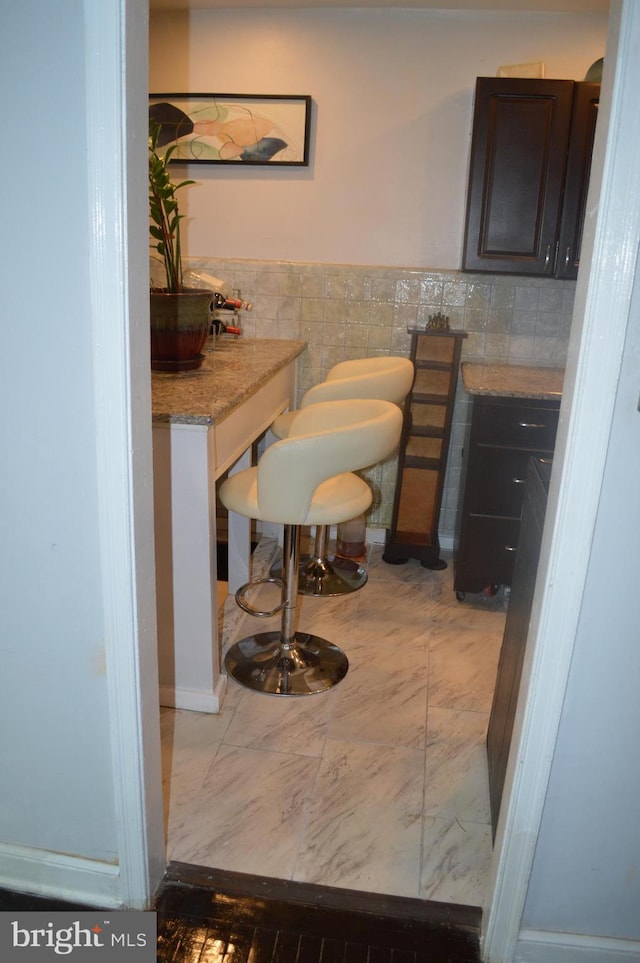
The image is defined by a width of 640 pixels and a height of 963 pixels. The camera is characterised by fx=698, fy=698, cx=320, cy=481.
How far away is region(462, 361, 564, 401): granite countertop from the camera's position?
8.74 ft

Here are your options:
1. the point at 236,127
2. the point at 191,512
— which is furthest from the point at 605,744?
the point at 236,127

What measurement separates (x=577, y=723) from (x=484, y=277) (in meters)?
2.33


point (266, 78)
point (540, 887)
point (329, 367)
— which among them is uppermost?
point (266, 78)

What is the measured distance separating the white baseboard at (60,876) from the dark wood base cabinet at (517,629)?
92 centimetres


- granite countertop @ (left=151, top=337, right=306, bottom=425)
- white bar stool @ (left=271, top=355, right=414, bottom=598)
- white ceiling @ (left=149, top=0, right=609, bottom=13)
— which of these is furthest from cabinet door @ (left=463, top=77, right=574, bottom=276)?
granite countertop @ (left=151, top=337, right=306, bottom=425)

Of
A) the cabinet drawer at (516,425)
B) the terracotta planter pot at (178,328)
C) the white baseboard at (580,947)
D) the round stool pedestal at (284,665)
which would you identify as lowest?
the round stool pedestal at (284,665)

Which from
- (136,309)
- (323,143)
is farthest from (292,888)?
(323,143)

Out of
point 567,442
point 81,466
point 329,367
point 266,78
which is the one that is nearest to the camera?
point 567,442

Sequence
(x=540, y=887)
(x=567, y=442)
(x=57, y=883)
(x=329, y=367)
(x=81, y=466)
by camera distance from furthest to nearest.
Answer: (x=329, y=367) < (x=57, y=883) < (x=540, y=887) < (x=81, y=466) < (x=567, y=442)

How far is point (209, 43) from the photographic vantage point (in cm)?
309

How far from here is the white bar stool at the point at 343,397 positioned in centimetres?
261

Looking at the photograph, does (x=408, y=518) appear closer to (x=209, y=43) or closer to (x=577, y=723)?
(x=577, y=723)

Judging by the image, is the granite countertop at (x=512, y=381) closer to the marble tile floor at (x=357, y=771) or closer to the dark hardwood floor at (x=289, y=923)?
the marble tile floor at (x=357, y=771)

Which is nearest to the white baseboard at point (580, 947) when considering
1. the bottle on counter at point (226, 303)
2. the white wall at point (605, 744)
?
the white wall at point (605, 744)
